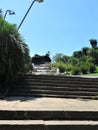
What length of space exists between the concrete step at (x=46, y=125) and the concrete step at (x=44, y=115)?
0.40 meters

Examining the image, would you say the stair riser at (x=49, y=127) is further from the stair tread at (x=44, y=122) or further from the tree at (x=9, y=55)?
the tree at (x=9, y=55)

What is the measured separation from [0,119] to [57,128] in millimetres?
1316

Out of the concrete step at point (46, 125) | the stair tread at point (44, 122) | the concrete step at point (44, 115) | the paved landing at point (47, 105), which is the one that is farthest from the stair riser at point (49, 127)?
the paved landing at point (47, 105)

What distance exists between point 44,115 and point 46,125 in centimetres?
72

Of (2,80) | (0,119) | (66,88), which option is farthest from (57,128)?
(2,80)

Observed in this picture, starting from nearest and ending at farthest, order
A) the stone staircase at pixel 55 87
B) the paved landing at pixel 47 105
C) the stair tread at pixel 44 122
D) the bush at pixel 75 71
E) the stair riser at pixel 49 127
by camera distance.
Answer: the stair riser at pixel 49 127
the stair tread at pixel 44 122
the paved landing at pixel 47 105
the stone staircase at pixel 55 87
the bush at pixel 75 71

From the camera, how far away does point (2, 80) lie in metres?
14.0

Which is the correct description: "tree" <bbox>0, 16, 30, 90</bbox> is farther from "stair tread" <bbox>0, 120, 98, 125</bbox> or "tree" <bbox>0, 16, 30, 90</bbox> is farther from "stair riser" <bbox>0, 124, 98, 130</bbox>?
"stair riser" <bbox>0, 124, 98, 130</bbox>

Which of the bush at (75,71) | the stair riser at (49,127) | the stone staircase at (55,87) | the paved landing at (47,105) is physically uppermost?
the bush at (75,71)

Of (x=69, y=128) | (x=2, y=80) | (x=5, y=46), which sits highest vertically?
(x=5, y=46)

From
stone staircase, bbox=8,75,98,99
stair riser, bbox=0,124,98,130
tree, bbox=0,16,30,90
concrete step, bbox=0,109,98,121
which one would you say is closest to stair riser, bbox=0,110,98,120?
concrete step, bbox=0,109,98,121

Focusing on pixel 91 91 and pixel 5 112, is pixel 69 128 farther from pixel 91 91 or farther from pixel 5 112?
pixel 91 91

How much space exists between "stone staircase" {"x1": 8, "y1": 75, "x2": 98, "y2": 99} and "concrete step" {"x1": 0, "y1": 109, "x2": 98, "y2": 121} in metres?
4.33

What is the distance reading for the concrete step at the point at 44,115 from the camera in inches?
320
